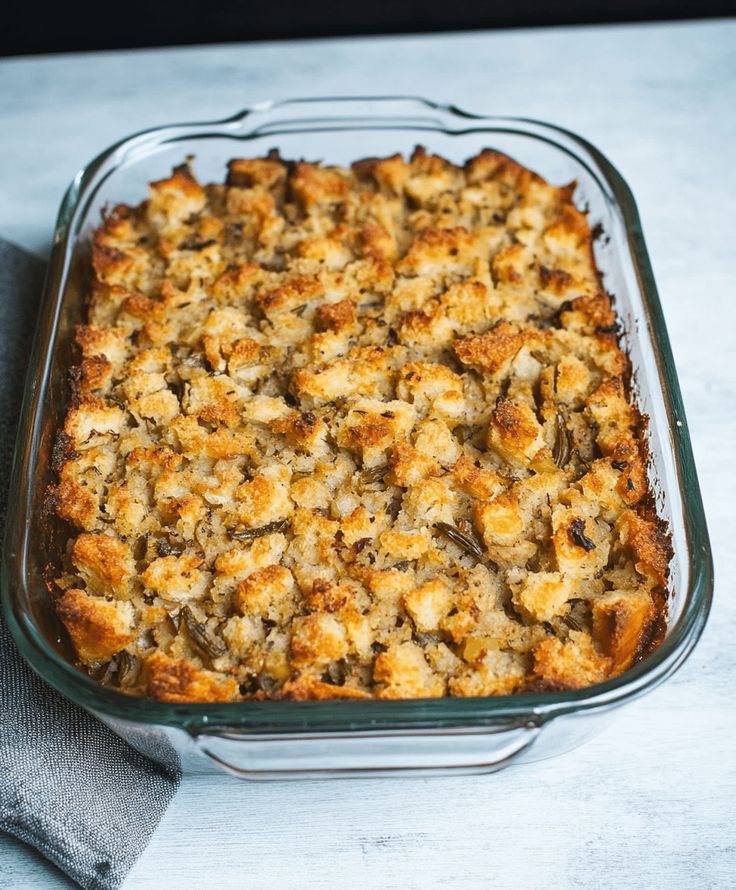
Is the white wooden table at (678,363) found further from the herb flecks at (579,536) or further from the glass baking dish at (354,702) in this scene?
the herb flecks at (579,536)

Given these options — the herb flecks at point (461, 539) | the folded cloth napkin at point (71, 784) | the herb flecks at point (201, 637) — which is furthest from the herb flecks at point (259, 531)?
the folded cloth napkin at point (71, 784)

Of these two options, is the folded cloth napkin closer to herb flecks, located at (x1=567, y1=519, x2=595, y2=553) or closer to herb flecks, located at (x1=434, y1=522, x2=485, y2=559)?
herb flecks, located at (x1=434, y1=522, x2=485, y2=559)

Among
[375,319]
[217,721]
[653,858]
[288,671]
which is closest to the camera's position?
[217,721]

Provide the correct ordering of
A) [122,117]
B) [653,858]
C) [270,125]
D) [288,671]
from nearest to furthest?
[288,671], [653,858], [270,125], [122,117]

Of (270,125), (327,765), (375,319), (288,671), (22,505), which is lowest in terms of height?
(327,765)

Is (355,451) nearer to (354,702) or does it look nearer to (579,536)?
(579,536)

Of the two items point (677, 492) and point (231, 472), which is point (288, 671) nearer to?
point (231, 472)

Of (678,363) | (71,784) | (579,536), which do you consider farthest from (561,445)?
(71,784)

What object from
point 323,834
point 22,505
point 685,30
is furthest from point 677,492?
point 685,30
